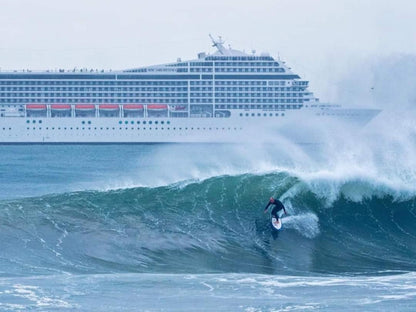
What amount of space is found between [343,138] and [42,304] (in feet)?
176

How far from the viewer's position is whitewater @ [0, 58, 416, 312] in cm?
1331

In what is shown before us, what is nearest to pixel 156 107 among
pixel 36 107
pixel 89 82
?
pixel 89 82

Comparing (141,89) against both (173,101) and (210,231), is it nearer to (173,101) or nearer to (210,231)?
(173,101)

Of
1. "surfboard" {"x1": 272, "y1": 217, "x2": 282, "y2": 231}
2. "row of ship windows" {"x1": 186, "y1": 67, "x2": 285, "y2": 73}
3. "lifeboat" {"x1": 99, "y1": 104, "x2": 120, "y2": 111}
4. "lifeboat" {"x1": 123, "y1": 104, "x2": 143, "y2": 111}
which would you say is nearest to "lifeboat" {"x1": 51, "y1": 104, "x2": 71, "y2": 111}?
"lifeboat" {"x1": 99, "y1": 104, "x2": 120, "y2": 111}

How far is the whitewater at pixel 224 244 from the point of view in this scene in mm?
13312

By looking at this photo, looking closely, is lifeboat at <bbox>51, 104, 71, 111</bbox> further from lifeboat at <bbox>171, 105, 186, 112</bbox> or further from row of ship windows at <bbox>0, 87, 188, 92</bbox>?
lifeboat at <bbox>171, 105, 186, 112</bbox>

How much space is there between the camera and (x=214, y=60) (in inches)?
2820

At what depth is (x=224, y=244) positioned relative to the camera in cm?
1808

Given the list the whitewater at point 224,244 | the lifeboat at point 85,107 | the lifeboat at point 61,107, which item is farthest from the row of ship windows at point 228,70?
the whitewater at point 224,244

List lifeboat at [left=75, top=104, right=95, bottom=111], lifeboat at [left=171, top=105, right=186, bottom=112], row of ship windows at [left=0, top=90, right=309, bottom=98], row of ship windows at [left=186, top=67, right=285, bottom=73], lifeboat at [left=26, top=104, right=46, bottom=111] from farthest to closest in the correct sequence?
row of ship windows at [left=186, top=67, right=285, bottom=73] < row of ship windows at [left=0, top=90, right=309, bottom=98] < lifeboat at [left=26, top=104, right=46, bottom=111] < lifeboat at [left=75, top=104, right=95, bottom=111] < lifeboat at [left=171, top=105, right=186, bottom=112]

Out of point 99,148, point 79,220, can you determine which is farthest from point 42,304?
point 99,148

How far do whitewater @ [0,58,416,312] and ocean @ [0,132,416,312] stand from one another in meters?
0.03

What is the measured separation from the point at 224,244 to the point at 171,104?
167 ft

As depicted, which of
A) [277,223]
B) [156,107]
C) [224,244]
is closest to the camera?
[224,244]
